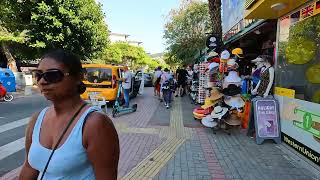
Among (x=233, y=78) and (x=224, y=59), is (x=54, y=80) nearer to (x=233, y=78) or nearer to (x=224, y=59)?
(x=233, y=78)

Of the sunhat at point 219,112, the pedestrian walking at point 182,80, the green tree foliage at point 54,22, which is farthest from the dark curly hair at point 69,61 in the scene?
the green tree foliage at point 54,22

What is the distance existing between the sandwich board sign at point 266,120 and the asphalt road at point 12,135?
4.89 meters

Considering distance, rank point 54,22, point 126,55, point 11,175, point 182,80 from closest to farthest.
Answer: point 11,175 → point 182,80 → point 54,22 → point 126,55

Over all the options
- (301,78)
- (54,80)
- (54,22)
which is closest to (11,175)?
(54,80)

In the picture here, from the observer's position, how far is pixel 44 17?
21.3m

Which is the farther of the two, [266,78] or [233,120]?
[233,120]

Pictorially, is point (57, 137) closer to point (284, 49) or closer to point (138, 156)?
point (138, 156)

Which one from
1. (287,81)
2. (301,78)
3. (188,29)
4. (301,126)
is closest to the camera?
(301,126)

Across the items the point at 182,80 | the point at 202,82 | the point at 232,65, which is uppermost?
the point at 232,65

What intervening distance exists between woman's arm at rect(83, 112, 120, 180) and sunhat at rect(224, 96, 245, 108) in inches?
277

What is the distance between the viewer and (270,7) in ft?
23.3

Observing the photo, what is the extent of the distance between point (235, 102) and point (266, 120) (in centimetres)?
119

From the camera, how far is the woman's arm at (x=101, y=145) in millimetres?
1727

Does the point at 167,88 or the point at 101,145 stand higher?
the point at 101,145
